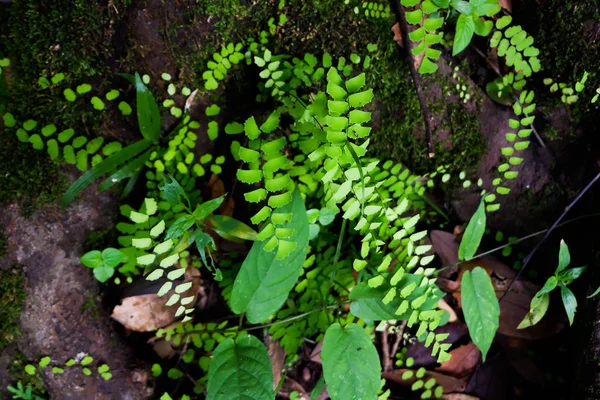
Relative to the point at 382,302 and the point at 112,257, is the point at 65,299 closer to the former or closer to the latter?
the point at 112,257

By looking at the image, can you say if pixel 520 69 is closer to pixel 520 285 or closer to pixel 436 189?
pixel 436 189

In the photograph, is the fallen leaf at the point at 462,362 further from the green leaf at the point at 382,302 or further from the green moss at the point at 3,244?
the green moss at the point at 3,244

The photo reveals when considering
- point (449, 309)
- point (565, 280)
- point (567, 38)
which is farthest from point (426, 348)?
point (567, 38)

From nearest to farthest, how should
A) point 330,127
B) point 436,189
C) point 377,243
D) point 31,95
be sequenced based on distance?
point 330,127 → point 377,243 → point 31,95 → point 436,189

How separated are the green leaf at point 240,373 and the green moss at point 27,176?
1.15 m

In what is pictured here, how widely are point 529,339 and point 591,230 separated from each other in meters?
0.65

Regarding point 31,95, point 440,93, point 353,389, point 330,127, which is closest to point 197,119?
point 31,95

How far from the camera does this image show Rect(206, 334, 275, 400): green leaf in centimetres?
171

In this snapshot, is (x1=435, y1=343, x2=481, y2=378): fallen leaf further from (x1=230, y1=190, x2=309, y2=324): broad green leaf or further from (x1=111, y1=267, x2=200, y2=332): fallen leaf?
(x1=111, y1=267, x2=200, y2=332): fallen leaf

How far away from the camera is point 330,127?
4.92 feet

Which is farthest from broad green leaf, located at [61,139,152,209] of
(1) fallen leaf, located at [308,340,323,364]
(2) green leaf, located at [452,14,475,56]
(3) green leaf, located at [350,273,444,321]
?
(2) green leaf, located at [452,14,475,56]

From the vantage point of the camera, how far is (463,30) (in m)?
1.88

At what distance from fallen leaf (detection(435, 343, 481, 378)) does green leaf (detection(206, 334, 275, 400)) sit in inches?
48.7

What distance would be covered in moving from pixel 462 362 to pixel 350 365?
3.65 ft
